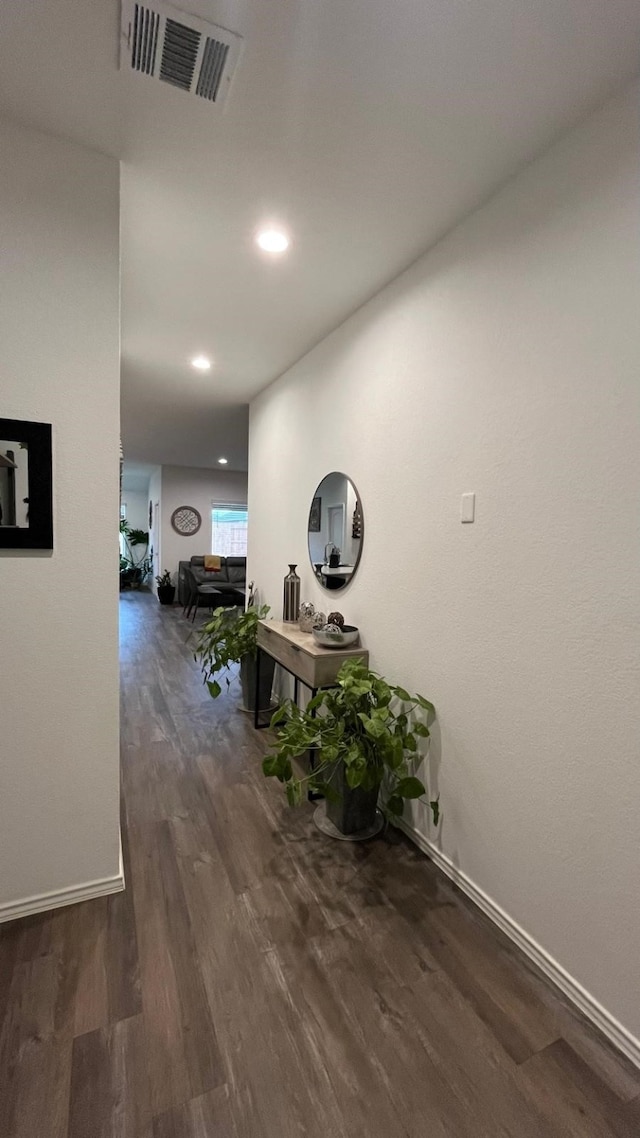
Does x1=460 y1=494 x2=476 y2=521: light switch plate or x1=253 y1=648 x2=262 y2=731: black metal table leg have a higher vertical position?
x1=460 y1=494 x2=476 y2=521: light switch plate

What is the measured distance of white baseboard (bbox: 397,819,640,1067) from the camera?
4.09 feet

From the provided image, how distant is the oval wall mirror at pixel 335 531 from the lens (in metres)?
2.58

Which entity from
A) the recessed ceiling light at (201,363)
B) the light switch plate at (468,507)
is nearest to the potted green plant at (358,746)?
the light switch plate at (468,507)

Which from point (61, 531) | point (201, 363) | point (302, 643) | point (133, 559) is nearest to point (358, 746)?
point (302, 643)

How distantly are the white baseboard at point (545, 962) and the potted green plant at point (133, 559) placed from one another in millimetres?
9665

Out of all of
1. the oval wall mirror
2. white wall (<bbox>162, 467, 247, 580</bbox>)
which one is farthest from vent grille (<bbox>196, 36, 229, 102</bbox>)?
white wall (<bbox>162, 467, 247, 580</bbox>)

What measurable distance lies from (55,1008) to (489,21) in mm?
2784

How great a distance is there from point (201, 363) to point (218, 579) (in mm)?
4614

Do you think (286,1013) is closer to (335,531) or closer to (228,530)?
(335,531)

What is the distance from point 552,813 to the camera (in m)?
1.45

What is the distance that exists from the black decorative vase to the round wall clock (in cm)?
713

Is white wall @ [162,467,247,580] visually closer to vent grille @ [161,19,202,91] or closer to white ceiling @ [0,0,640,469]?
white ceiling @ [0,0,640,469]

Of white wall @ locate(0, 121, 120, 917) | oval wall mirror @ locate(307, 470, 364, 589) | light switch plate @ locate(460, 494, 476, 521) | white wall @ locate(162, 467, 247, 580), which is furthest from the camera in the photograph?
white wall @ locate(162, 467, 247, 580)

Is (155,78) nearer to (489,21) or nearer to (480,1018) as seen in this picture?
(489,21)
